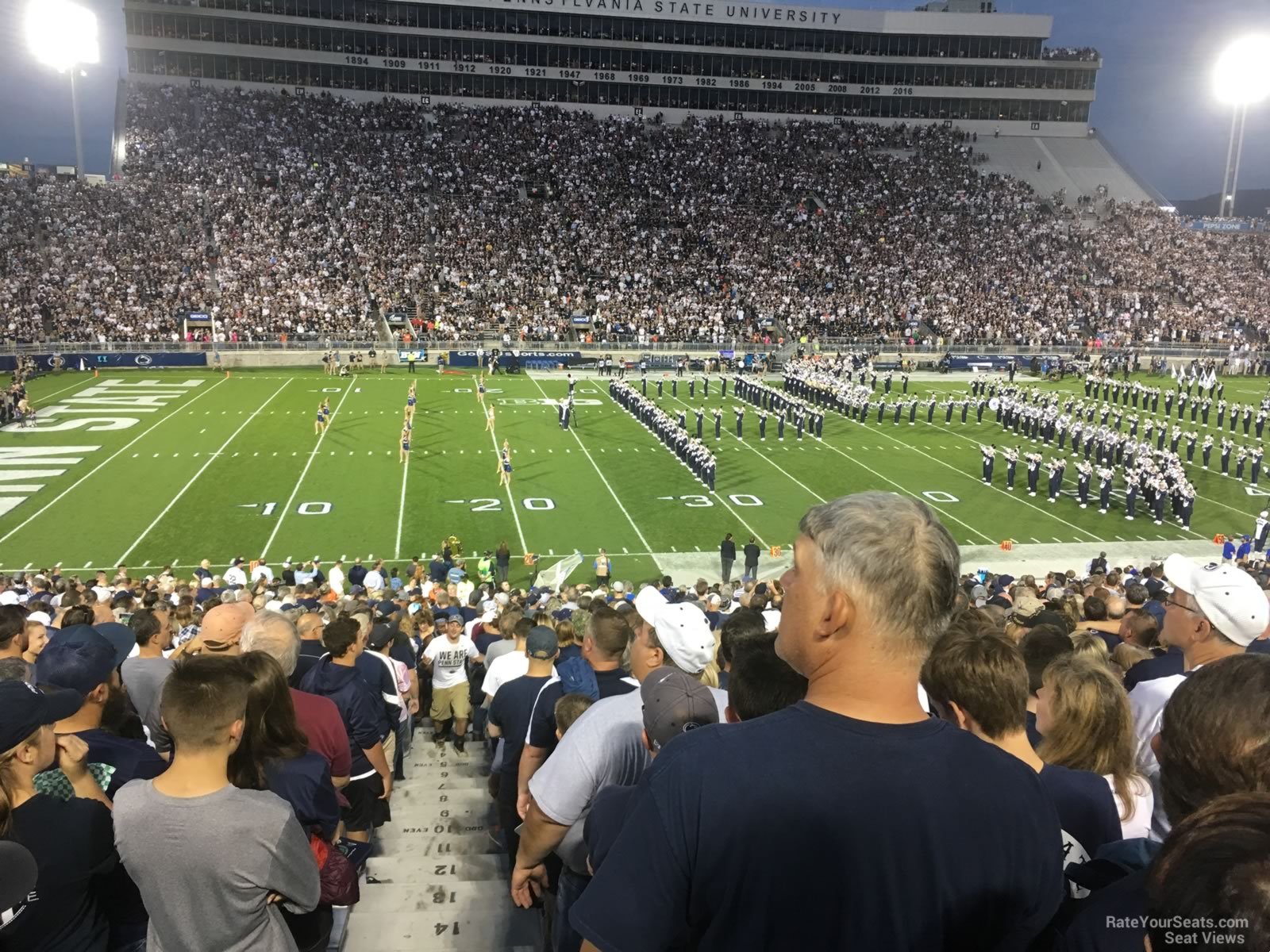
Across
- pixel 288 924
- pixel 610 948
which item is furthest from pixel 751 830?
pixel 288 924

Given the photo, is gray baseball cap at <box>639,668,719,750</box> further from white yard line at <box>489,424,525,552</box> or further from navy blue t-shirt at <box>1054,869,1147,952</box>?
white yard line at <box>489,424,525,552</box>

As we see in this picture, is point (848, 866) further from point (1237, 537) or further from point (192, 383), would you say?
point (192, 383)

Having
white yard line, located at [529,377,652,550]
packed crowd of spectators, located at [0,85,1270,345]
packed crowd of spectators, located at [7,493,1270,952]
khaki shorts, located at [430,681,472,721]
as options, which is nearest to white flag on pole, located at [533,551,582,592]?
white yard line, located at [529,377,652,550]

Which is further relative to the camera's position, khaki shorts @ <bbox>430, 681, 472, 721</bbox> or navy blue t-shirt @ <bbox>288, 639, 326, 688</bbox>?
khaki shorts @ <bbox>430, 681, 472, 721</bbox>

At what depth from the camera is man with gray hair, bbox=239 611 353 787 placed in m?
3.71

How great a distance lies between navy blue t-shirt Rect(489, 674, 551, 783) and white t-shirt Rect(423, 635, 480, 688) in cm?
292

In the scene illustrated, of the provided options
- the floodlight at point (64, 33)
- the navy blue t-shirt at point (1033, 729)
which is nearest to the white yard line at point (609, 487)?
the navy blue t-shirt at point (1033, 729)

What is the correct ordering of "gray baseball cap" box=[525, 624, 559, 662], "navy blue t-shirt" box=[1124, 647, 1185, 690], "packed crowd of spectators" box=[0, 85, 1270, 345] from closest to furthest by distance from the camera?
"navy blue t-shirt" box=[1124, 647, 1185, 690] → "gray baseball cap" box=[525, 624, 559, 662] → "packed crowd of spectators" box=[0, 85, 1270, 345]

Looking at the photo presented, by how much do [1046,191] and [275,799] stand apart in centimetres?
6877

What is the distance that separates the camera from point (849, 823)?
1.52 m

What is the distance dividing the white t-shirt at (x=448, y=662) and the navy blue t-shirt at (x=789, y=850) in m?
6.17

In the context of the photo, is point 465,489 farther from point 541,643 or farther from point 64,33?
point 64,33

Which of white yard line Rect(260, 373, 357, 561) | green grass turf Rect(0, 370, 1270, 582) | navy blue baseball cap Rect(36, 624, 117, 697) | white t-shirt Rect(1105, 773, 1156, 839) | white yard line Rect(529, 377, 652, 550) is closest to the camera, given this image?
white t-shirt Rect(1105, 773, 1156, 839)

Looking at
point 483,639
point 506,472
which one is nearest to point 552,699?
point 483,639
